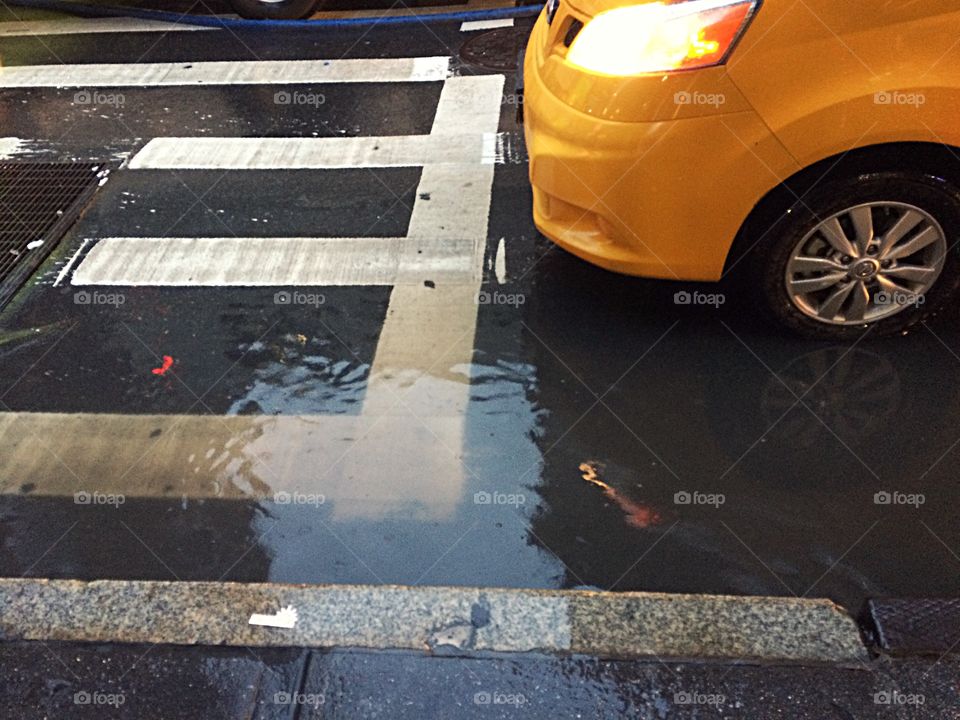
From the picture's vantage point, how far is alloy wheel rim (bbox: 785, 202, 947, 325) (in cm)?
326

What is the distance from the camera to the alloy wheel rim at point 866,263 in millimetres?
3260

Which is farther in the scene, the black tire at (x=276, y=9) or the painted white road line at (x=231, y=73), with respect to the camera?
the black tire at (x=276, y=9)

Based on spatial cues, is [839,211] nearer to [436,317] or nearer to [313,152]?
[436,317]

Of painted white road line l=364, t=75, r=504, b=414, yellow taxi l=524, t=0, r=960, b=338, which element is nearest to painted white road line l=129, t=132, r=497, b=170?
painted white road line l=364, t=75, r=504, b=414

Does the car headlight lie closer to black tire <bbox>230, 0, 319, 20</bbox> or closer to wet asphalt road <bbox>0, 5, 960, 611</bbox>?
wet asphalt road <bbox>0, 5, 960, 611</bbox>

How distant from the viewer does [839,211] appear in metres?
3.22

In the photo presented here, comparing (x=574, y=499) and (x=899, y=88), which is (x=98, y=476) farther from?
(x=899, y=88)

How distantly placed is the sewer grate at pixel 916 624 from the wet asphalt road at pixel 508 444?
0.09 meters

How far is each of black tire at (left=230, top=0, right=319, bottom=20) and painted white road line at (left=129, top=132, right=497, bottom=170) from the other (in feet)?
7.41

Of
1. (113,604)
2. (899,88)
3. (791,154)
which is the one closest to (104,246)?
(113,604)

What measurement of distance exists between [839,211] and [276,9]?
5671 millimetres

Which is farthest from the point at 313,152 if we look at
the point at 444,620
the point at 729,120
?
the point at 444,620

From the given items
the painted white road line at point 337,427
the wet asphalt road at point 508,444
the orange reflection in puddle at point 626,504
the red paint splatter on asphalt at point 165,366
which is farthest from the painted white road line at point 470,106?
the orange reflection in puddle at point 626,504

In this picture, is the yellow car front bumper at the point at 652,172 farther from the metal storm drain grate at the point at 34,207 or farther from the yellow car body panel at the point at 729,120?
the metal storm drain grate at the point at 34,207
